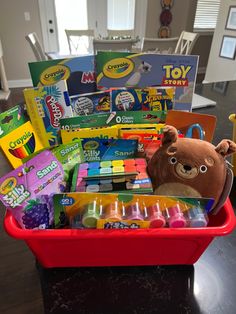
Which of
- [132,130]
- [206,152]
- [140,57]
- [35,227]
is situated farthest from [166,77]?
Result: [35,227]

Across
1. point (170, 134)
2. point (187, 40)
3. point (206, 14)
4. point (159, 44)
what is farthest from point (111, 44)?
point (206, 14)

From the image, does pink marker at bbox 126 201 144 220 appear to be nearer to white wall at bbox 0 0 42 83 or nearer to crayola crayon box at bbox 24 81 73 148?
crayola crayon box at bbox 24 81 73 148

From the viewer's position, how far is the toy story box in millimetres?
631

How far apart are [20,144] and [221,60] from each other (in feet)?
12.0

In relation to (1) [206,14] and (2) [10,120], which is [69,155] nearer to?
(2) [10,120]

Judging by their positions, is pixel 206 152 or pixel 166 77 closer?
pixel 206 152

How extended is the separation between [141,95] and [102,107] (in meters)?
0.11

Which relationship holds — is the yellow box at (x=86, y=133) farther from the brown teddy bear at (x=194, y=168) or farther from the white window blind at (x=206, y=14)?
the white window blind at (x=206, y=14)

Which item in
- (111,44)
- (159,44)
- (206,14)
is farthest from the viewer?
(206,14)

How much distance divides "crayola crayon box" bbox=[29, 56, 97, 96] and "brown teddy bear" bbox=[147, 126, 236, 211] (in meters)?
0.30

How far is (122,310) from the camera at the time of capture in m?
0.43

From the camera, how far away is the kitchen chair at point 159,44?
7.36ft

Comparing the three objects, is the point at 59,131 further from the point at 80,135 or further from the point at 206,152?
the point at 206,152

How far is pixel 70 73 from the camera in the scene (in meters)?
0.63
